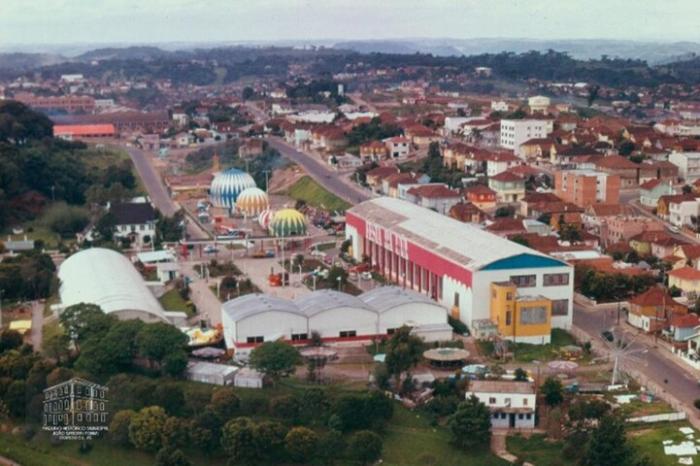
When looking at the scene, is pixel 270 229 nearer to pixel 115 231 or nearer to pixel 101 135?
pixel 115 231

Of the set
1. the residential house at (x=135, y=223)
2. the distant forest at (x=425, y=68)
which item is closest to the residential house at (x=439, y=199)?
the residential house at (x=135, y=223)

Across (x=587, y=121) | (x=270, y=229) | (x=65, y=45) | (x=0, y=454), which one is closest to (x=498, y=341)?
(x=0, y=454)

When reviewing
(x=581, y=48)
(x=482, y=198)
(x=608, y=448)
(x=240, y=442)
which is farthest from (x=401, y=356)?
(x=581, y=48)

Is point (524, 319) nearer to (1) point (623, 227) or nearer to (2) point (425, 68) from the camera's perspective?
(1) point (623, 227)

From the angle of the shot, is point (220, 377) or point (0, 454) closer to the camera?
point (0, 454)

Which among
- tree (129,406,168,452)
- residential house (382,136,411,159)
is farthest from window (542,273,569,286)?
residential house (382,136,411,159)

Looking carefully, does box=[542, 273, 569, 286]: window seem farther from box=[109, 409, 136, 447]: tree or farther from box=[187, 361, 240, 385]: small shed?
box=[109, 409, 136, 447]: tree
